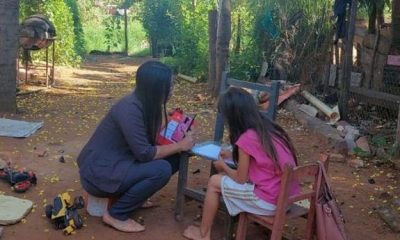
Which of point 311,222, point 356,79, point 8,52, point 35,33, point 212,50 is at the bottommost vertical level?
point 311,222

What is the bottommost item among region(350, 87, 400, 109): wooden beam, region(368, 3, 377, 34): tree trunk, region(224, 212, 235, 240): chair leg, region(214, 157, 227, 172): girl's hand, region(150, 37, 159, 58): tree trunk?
region(224, 212, 235, 240): chair leg

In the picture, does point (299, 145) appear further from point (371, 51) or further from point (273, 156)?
point (273, 156)

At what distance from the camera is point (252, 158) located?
10.9 ft

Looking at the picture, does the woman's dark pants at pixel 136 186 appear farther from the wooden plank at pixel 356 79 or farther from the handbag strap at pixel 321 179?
the wooden plank at pixel 356 79

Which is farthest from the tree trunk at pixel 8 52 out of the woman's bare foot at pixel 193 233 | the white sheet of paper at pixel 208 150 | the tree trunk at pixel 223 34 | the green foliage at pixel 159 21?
the green foliage at pixel 159 21

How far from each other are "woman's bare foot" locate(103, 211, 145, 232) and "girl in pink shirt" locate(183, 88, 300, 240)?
82cm

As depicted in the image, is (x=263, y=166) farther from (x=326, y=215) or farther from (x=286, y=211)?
(x=326, y=215)

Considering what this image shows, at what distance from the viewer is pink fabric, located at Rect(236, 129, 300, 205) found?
10.7 ft

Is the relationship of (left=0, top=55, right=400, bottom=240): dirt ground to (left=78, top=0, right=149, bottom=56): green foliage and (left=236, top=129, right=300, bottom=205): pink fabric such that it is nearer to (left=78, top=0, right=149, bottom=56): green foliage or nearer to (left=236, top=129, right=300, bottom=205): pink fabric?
(left=236, top=129, right=300, bottom=205): pink fabric

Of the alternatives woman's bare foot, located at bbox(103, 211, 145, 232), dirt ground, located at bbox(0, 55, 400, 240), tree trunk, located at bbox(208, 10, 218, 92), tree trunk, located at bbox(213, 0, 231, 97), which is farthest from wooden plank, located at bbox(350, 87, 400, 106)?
woman's bare foot, located at bbox(103, 211, 145, 232)

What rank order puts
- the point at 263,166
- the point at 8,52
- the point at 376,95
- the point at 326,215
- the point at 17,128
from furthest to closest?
the point at 376,95, the point at 8,52, the point at 17,128, the point at 263,166, the point at 326,215

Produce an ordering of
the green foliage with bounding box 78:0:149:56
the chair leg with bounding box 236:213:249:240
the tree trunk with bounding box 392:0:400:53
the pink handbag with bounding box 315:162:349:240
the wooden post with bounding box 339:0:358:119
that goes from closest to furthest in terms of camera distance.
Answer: the pink handbag with bounding box 315:162:349:240
the chair leg with bounding box 236:213:249:240
the wooden post with bounding box 339:0:358:119
the tree trunk with bounding box 392:0:400:53
the green foliage with bounding box 78:0:149:56

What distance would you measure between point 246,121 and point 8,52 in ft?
18.0

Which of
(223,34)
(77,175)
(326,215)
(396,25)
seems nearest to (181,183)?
(326,215)
